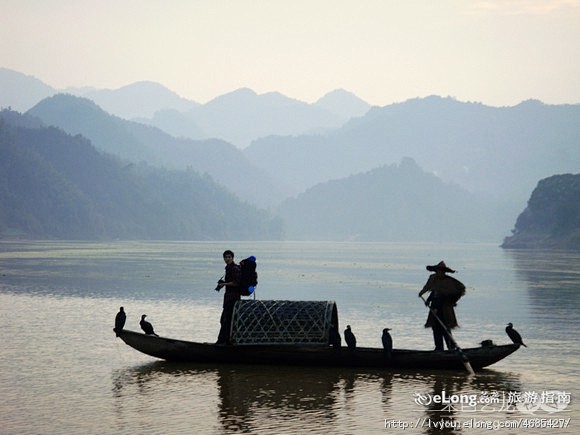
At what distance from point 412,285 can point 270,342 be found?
5256 cm

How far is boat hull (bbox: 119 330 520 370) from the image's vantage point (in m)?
24.5

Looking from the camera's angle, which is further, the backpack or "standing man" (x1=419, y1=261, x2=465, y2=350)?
"standing man" (x1=419, y1=261, x2=465, y2=350)

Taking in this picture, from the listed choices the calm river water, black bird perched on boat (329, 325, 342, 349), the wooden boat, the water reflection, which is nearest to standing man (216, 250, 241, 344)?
the wooden boat

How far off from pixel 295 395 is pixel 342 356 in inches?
136

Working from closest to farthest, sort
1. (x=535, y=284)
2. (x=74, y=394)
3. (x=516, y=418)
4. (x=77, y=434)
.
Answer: (x=77, y=434), (x=516, y=418), (x=74, y=394), (x=535, y=284)

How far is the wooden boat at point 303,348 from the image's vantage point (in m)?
24.5

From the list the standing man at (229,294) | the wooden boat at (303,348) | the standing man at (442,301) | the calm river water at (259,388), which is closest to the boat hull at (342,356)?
the wooden boat at (303,348)

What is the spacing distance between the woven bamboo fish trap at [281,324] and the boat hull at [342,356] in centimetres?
22

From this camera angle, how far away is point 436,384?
23.0m

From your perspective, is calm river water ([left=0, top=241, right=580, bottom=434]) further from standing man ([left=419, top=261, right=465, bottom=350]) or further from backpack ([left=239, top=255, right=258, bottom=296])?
backpack ([left=239, top=255, right=258, bottom=296])

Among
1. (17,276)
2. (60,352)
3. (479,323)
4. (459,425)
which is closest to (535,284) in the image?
(479,323)

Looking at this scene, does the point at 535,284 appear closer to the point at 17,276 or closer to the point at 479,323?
the point at 479,323

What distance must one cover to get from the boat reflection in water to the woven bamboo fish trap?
0.90m

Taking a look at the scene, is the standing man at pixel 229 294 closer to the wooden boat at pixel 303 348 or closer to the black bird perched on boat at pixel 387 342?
the wooden boat at pixel 303 348
